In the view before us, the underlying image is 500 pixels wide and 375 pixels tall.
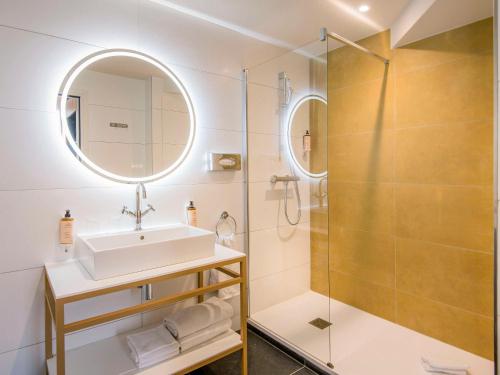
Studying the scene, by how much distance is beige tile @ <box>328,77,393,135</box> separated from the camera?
2.51 meters

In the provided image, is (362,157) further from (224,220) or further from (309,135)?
(224,220)

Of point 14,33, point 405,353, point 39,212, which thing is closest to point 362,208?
point 405,353

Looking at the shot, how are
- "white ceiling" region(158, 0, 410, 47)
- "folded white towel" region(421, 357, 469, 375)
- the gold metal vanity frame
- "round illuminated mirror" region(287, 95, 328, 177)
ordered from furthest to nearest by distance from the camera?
1. "round illuminated mirror" region(287, 95, 328, 177)
2. "white ceiling" region(158, 0, 410, 47)
3. "folded white towel" region(421, 357, 469, 375)
4. the gold metal vanity frame

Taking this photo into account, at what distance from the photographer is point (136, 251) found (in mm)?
1479

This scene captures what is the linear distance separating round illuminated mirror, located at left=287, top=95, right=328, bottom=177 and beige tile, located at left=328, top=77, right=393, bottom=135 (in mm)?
609

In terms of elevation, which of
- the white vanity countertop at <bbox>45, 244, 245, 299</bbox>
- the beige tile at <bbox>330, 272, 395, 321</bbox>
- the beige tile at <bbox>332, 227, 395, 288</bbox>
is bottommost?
the beige tile at <bbox>330, 272, 395, 321</bbox>

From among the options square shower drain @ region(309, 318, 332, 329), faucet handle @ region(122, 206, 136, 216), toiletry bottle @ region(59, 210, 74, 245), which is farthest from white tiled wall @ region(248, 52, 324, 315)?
toiletry bottle @ region(59, 210, 74, 245)

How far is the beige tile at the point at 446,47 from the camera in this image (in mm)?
1978

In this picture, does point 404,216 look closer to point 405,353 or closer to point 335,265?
point 335,265

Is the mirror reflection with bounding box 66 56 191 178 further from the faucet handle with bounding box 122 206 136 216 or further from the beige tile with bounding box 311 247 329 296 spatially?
the beige tile with bounding box 311 247 329 296

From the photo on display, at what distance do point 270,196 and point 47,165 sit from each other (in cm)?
154

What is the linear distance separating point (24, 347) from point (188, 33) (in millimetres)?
2048

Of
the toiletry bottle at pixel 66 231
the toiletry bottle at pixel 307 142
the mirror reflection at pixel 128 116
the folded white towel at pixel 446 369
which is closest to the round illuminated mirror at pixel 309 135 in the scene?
the toiletry bottle at pixel 307 142

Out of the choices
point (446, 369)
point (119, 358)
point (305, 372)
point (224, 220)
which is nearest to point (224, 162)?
point (224, 220)
